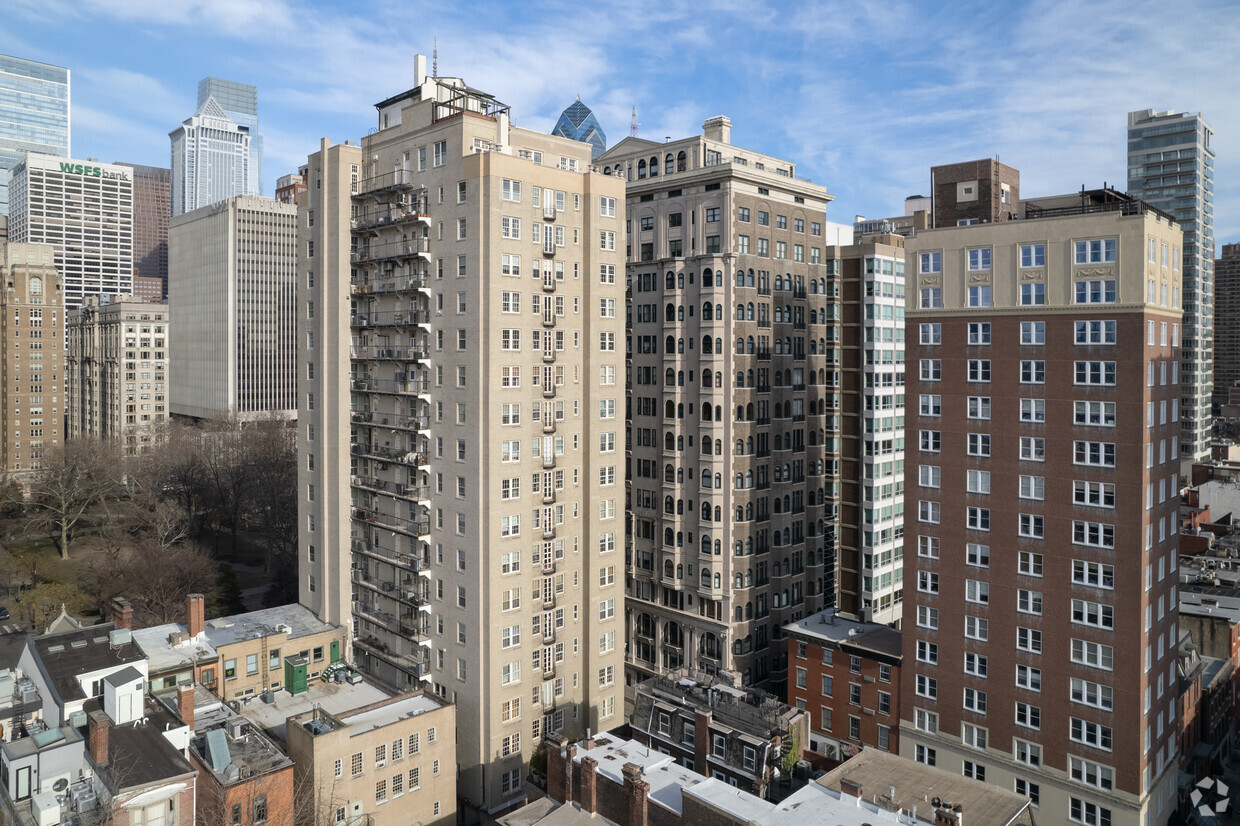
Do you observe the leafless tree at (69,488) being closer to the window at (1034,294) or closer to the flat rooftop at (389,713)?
the flat rooftop at (389,713)

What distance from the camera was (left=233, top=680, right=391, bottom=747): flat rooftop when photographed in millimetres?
65688

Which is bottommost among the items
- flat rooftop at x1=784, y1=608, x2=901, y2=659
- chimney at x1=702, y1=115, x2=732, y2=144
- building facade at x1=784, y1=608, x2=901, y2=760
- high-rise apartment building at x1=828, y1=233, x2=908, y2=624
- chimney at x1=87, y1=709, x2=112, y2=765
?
building facade at x1=784, y1=608, x2=901, y2=760

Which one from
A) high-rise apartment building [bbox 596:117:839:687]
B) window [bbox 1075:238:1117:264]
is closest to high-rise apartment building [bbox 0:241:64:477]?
high-rise apartment building [bbox 596:117:839:687]

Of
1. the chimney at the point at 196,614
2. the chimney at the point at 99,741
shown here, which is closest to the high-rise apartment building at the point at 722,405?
the chimney at the point at 196,614

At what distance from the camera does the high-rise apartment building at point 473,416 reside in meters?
68.1

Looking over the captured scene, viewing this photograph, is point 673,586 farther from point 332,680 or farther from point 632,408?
point 332,680

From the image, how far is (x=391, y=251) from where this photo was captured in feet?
247

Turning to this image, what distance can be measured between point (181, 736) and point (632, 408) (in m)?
52.9

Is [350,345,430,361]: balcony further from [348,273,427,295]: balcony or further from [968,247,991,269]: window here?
[968,247,991,269]: window

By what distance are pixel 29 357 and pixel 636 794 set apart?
195312 mm

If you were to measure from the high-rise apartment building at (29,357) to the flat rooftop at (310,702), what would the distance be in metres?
145

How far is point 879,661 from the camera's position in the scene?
71.8 m

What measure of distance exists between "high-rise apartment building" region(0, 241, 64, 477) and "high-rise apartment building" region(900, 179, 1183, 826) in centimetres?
18555

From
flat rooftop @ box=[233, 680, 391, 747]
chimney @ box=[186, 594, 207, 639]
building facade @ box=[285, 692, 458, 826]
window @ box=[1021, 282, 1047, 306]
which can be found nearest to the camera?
building facade @ box=[285, 692, 458, 826]
